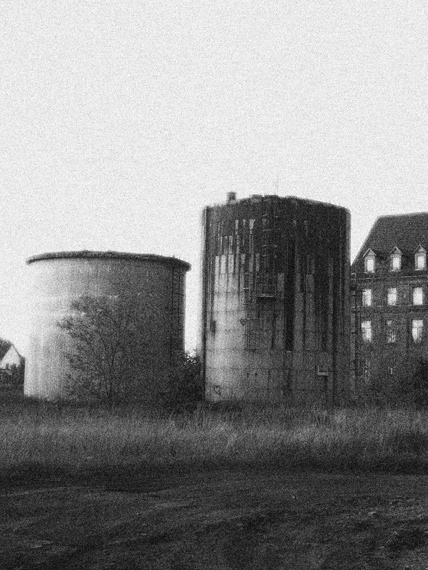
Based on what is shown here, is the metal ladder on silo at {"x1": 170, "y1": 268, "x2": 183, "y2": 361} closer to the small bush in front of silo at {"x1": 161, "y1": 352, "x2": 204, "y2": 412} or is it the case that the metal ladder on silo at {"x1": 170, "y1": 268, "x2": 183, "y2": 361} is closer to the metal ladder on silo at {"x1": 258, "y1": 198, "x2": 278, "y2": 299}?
the small bush in front of silo at {"x1": 161, "y1": 352, "x2": 204, "y2": 412}

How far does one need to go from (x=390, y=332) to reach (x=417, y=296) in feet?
8.89

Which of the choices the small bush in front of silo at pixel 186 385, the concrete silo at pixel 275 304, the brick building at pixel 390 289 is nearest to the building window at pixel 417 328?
the brick building at pixel 390 289

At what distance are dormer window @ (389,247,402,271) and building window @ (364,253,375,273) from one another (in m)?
1.11

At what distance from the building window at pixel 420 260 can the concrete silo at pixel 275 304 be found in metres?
25.3

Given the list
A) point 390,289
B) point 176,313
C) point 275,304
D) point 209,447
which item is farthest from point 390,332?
point 209,447

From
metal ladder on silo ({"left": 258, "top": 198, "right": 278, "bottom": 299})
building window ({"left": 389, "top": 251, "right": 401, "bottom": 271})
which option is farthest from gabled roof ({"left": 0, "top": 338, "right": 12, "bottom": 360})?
metal ladder on silo ({"left": 258, "top": 198, "right": 278, "bottom": 299})

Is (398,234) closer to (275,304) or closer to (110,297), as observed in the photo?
(110,297)

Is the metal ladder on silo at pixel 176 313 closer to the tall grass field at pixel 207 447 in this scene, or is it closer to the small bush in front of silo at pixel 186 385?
the small bush in front of silo at pixel 186 385

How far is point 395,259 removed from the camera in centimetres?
5084

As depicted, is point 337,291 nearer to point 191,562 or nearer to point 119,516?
point 119,516

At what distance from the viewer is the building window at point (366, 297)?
5244 centimetres

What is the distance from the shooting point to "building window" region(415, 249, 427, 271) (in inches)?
1967

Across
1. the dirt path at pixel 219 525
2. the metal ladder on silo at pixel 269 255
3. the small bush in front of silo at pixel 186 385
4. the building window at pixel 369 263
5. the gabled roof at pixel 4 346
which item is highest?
the building window at pixel 369 263

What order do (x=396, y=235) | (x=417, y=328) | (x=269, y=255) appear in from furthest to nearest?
Answer: (x=396, y=235)
(x=417, y=328)
(x=269, y=255)
